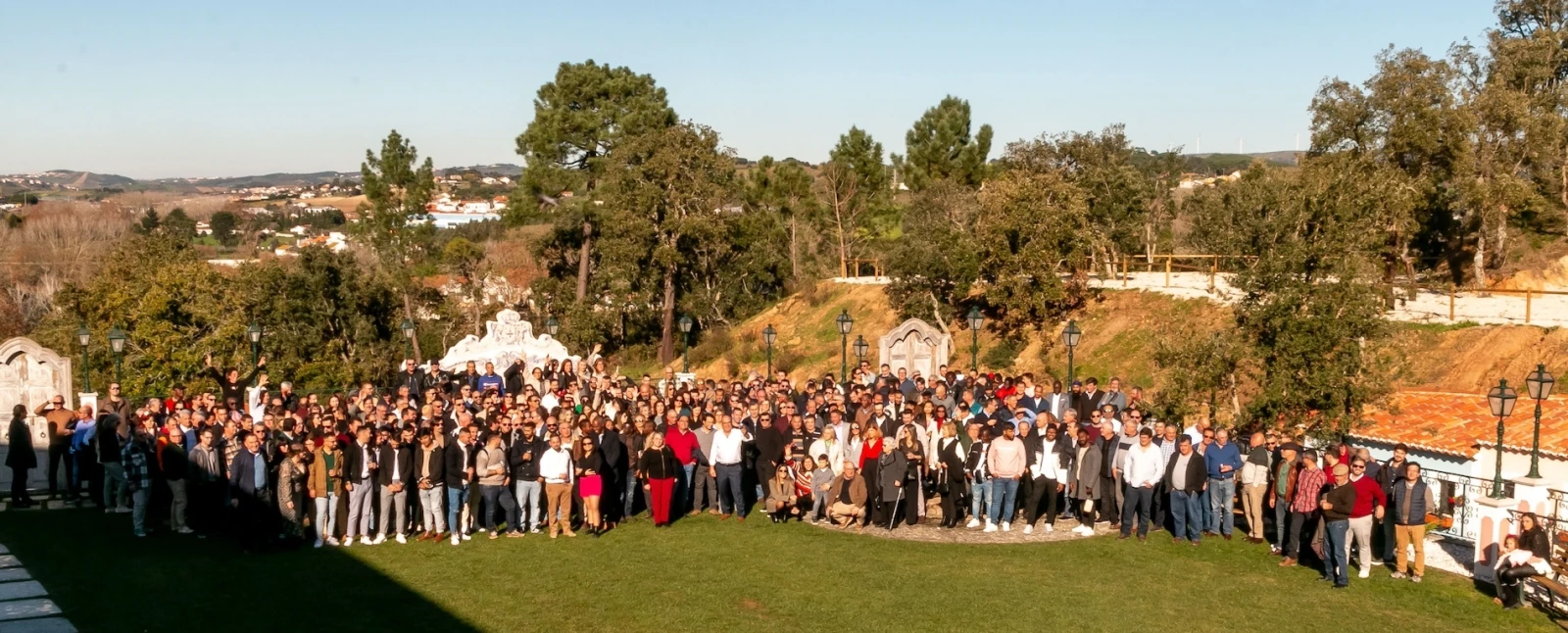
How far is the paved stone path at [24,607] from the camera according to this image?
9867 millimetres

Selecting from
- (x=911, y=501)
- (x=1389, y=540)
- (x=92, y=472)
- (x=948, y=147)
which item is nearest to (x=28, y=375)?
(x=92, y=472)

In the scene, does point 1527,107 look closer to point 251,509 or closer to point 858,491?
point 858,491

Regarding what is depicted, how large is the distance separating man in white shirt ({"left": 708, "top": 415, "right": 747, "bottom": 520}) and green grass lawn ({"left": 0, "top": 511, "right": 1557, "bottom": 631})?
902mm

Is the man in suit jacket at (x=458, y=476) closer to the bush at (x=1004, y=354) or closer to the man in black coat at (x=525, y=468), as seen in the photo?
the man in black coat at (x=525, y=468)

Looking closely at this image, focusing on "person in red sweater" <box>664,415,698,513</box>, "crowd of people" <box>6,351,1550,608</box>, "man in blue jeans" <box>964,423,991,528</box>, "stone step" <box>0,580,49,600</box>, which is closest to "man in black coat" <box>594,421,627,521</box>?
"crowd of people" <box>6,351,1550,608</box>

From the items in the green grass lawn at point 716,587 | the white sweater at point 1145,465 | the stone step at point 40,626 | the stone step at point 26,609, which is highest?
the white sweater at point 1145,465

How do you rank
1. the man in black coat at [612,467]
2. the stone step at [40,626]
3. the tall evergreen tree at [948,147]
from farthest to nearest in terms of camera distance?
the tall evergreen tree at [948,147] < the man in black coat at [612,467] < the stone step at [40,626]

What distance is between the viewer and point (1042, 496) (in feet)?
45.9

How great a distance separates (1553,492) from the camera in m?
11.9

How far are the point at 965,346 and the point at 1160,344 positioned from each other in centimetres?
2021

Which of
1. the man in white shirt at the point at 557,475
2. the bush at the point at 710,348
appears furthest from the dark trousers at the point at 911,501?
the bush at the point at 710,348

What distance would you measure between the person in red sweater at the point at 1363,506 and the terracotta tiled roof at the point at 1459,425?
557cm

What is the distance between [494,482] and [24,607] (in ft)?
14.8

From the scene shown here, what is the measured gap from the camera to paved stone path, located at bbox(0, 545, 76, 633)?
9.87 m
